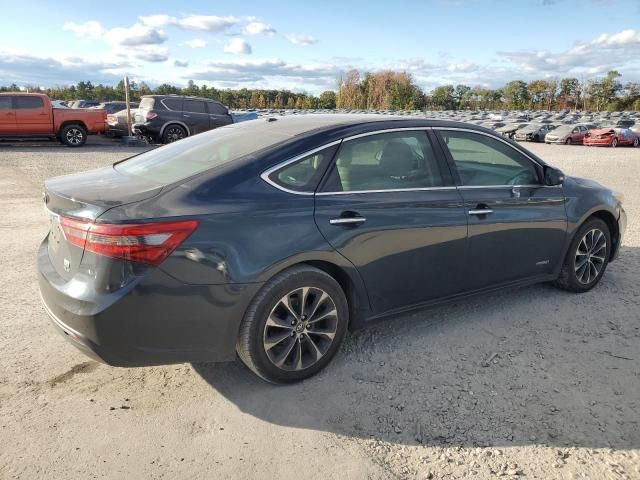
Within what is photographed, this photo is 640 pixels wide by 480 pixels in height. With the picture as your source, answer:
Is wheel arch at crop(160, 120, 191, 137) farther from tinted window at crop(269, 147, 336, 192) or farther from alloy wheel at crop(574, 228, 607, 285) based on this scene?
tinted window at crop(269, 147, 336, 192)

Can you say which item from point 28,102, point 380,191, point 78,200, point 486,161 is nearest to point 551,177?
point 486,161

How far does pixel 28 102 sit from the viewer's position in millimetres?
17031

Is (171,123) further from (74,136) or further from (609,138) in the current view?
(609,138)

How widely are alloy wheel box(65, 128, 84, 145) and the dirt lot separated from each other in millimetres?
15391

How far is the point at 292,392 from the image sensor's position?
324 centimetres

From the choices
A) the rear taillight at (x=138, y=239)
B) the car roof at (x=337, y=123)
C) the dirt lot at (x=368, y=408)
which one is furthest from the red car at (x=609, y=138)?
the rear taillight at (x=138, y=239)

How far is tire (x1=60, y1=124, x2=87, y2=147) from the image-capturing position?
58.8ft

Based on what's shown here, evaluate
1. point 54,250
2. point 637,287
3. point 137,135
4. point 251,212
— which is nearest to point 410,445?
point 251,212

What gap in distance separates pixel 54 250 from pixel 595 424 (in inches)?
128

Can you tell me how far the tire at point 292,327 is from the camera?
3.05 metres

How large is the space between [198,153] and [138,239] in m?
1.11

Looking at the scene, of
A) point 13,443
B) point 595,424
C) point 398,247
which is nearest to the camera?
point 13,443

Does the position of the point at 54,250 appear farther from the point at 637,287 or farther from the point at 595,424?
the point at 637,287

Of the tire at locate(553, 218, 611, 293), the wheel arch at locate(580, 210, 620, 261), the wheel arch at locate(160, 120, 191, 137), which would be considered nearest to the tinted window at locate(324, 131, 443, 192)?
the tire at locate(553, 218, 611, 293)
